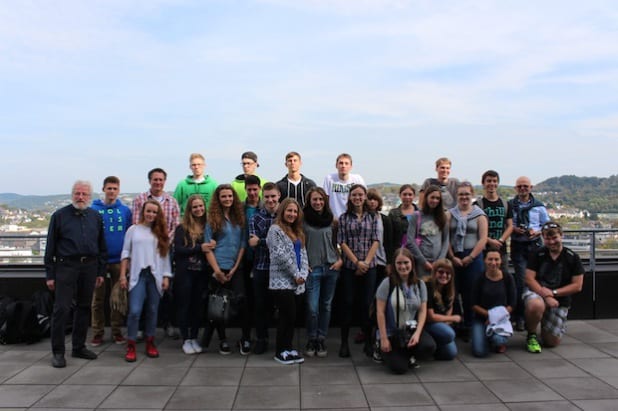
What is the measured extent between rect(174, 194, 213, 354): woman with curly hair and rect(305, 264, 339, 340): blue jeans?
3.85 feet

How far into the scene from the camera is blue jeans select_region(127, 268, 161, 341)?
574cm

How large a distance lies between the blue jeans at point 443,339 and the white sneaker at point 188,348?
2557 millimetres

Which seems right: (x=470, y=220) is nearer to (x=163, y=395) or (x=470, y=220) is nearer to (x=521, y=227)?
(x=521, y=227)

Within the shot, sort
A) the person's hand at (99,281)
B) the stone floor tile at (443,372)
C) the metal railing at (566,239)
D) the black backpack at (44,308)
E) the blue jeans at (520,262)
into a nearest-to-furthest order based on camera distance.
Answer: the stone floor tile at (443,372), the person's hand at (99,281), the black backpack at (44,308), the blue jeans at (520,262), the metal railing at (566,239)

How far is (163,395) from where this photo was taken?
15.4 ft

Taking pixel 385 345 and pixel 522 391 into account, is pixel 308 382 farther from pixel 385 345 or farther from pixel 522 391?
pixel 522 391

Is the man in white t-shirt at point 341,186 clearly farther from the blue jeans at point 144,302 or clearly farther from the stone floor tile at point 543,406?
the stone floor tile at point 543,406

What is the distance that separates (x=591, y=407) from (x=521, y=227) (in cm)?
285

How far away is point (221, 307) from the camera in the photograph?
5.75 meters

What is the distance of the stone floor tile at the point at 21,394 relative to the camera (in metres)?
4.50

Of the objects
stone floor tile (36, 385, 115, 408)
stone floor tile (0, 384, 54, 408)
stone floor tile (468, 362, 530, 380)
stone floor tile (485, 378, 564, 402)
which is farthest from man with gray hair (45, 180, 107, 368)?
stone floor tile (485, 378, 564, 402)

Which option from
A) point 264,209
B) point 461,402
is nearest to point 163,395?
point 264,209

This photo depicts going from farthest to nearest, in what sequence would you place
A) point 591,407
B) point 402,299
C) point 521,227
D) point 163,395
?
point 521,227 → point 402,299 → point 163,395 → point 591,407

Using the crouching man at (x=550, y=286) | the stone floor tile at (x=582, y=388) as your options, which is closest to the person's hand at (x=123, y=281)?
the stone floor tile at (x=582, y=388)
